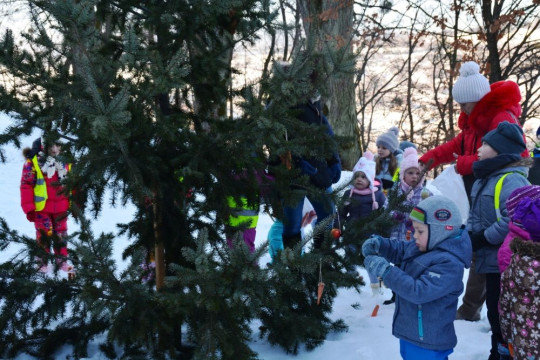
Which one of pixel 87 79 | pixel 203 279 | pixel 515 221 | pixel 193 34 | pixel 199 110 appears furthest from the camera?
pixel 199 110

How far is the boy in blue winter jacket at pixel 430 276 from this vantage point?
3146 mm

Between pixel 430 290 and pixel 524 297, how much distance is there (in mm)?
487

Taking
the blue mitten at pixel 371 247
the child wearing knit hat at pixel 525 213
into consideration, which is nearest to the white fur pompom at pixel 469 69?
the child wearing knit hat at pixel 525 213

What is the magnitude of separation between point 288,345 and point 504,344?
5.04 ft

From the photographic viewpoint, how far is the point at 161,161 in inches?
128

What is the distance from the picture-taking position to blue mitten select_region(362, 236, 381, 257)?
3.34m

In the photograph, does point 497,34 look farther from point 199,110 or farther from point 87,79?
point 87,79

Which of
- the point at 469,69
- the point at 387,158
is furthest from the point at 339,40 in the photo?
the point at 469,69

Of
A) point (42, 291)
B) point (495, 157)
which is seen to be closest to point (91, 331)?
point (42, 291)

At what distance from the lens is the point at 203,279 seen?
267 centimetres

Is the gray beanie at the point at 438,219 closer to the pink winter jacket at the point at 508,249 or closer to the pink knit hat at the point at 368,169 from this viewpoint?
the pink winter jacket at the point at 508,249

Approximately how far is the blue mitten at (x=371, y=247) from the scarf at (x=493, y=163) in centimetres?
116

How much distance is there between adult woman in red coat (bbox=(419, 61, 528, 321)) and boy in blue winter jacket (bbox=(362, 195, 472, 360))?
1263mm

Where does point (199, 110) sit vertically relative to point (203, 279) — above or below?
above
